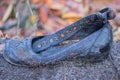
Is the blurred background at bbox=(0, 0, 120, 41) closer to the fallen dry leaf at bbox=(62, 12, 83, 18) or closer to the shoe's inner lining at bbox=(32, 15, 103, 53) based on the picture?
the fallen dry leaf at bbox=(62, 12, 83, 18)

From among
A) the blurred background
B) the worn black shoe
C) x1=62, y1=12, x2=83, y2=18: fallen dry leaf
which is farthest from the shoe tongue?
x1=62, y1=12, x2=83, y2=18: fallen dry leaf

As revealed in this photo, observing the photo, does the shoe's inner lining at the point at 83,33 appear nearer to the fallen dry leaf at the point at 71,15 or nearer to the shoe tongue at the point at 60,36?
the shoe tongue at the point at 60,36

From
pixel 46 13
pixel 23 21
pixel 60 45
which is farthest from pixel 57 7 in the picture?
pixel 60 45

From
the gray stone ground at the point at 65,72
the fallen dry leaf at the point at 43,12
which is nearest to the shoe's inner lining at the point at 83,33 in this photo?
the gray stone ground at the point at 65,72

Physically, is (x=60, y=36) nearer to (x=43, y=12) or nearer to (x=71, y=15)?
(x=71, y=15)

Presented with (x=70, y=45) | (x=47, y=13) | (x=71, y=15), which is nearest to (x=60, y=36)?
(x=70, y=45)
